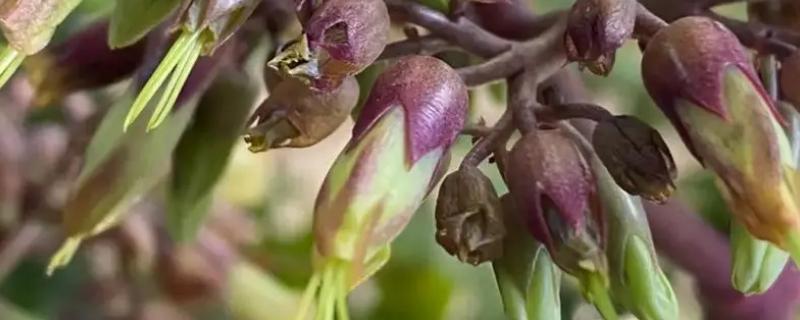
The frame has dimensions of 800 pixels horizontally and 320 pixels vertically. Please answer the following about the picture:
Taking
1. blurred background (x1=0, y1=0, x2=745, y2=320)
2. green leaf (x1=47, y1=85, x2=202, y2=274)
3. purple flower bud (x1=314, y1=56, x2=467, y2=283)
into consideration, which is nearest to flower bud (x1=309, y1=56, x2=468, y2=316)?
purple flower bud (x1=314, y1=56, x2=467, y2=283)

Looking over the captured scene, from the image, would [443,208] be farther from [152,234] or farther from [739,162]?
[152,234]

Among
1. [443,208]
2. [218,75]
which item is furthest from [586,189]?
[218,75]

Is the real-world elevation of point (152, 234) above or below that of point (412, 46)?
below

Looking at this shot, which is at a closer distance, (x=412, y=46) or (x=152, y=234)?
(x=412, y=46)

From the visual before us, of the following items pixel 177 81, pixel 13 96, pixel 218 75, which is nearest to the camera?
pixel 177 81

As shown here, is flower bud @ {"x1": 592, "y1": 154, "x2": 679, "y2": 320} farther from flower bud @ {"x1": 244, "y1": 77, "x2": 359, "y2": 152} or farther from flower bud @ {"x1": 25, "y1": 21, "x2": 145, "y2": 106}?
flower bud @ {"x1": 25, "y1": 21, "x2": 145, "y2": 106}

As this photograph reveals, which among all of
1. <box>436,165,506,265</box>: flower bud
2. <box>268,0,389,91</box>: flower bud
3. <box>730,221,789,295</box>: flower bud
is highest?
<box>268,0,389,91</box>: flower bud

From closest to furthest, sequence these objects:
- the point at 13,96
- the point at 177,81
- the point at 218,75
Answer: the point at 177,81 < the point at 218,75 < the point at 13,96
